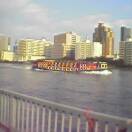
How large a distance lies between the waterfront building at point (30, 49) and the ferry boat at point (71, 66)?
163ft

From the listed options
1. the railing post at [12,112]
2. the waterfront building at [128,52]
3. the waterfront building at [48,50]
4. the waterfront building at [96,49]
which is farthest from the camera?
the waterfront building at [48,50]

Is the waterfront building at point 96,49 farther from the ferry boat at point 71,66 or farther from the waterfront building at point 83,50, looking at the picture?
the ferry boat at point 71,66

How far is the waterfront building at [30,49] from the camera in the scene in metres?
133

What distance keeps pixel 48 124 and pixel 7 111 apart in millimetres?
1039

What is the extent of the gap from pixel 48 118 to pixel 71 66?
243 feet

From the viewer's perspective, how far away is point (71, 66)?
257 ft

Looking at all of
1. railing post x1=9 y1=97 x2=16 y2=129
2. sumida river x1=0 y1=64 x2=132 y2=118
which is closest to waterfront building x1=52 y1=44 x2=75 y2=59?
sumida river x1=0 y1=64 x2=132 y2=118

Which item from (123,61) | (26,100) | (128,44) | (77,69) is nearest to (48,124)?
(26,100)

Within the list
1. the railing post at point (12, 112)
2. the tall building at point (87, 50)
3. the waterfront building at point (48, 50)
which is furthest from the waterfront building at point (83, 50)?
the railing post at point (12, 112)

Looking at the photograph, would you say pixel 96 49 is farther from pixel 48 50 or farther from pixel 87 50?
pixel 48 50

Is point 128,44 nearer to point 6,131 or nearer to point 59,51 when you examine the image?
point 59,51

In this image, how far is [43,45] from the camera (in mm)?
141375

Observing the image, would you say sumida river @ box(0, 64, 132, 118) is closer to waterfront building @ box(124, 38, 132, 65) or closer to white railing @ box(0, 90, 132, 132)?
white railing @ box(0, 90, 132, 132)

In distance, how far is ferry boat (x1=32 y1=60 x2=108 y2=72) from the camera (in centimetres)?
7412
